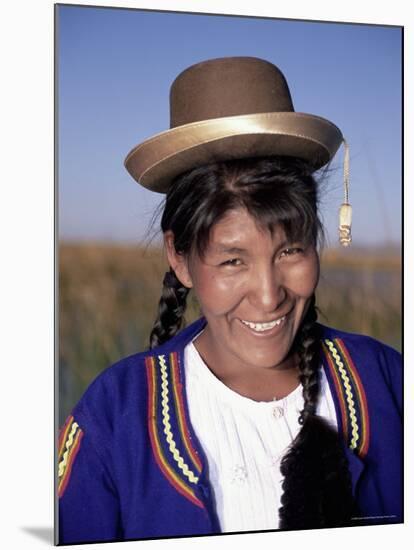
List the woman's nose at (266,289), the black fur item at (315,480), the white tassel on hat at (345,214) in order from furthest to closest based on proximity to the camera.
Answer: the white tassel on hat at (345,214), the black fur item at (315,480), the woman's nose at (266,289)

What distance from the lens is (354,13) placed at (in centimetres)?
475

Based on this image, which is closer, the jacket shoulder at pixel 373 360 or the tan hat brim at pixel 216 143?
the tan hat brim at pixel 216 143

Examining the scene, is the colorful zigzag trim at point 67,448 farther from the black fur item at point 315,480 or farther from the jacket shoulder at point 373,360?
the jacket shoulder at point 373,360

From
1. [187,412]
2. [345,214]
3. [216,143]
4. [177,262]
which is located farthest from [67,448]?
[345,214]

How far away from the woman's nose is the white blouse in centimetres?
34


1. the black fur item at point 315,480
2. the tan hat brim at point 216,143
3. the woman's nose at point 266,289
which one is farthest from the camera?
the black fur item at point 315,480

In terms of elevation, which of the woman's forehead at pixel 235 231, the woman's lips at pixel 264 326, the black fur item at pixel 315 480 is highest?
the woman's forehead at pixel 235 231

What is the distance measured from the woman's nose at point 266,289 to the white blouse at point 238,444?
34 cm

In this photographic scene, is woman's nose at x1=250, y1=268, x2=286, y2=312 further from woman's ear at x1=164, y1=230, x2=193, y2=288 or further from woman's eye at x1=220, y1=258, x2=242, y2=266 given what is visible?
woman's ear at x1=164, y1=230, x2=193, y2=288

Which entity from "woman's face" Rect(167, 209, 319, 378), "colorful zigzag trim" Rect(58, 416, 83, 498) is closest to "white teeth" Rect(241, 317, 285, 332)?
"woman's face" Rect(167, 209, 319, 378)

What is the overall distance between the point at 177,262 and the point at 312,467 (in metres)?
1.03

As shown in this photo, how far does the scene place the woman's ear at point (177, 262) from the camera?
4.39 meters

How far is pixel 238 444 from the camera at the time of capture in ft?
14.6

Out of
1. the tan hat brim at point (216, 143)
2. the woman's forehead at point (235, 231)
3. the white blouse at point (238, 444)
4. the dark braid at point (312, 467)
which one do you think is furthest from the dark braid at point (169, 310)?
the dark braid at point (312, 467)
